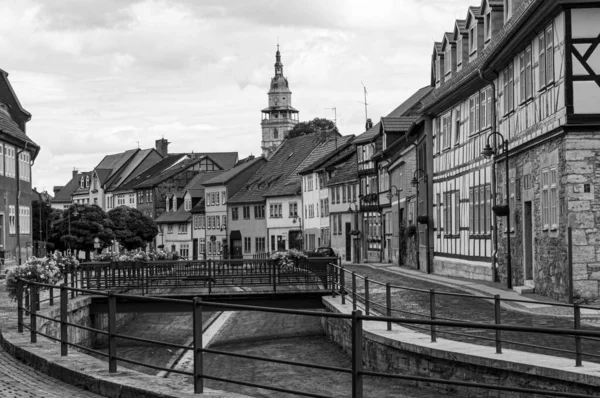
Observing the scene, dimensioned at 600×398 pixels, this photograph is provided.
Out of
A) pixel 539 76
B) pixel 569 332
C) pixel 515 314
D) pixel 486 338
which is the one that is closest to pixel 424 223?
pixel 539 76

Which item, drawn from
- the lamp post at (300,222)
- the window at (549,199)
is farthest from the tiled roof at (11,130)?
the window at (549,199)

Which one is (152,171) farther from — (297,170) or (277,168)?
(297,170)

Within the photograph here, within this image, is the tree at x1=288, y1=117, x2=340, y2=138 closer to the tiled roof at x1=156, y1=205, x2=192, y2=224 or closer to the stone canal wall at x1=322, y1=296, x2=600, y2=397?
the tiled roof at x1=156, y1=205, x2=192, y2=224

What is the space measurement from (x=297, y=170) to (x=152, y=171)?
2027 inches

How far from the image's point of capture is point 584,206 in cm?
2602

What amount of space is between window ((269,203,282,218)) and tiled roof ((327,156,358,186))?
17.1 meters

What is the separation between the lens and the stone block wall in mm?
25797

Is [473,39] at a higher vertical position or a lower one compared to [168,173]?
lower

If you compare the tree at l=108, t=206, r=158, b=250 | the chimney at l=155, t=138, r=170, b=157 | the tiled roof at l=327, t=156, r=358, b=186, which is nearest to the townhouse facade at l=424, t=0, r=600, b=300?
the tiled roof at l=327, t=156, r=358, b=186

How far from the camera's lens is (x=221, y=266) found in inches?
1538

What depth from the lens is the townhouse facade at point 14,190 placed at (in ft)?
207

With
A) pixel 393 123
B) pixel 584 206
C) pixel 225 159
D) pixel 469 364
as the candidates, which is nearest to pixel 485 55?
pixel 584 206

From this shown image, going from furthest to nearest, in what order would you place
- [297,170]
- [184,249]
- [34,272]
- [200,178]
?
1. [200,178]
2. [184,249]
3. [297,170]
4. [34,272]

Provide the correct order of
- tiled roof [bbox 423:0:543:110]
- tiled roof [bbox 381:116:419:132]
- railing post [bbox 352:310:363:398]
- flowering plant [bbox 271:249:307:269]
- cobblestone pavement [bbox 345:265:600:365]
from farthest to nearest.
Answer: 1. tiled roof [bbox 381:116:419:132]
2. flowering plant [bbox 271:249:307:269]
3. tiled roof [bbox 423:0:543:110]
4. cobblestone pavement [bbox 345:265:600:365]
5. railing post [bbox 352:310:363:398]
